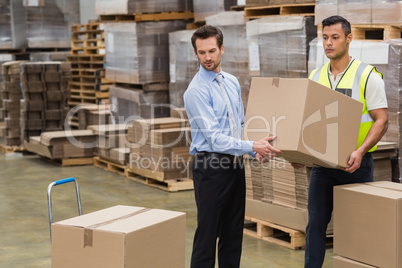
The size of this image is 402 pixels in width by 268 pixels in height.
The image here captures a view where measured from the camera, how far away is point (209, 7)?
9.79m

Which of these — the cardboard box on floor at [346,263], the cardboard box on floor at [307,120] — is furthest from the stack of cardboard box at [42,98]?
the cardboard box on floor at [346,263]

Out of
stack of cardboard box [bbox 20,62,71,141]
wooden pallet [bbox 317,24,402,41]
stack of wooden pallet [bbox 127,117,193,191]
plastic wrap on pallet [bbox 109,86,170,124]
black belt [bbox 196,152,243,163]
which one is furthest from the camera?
stack of cardboard box [bbox 20,62,71,141]

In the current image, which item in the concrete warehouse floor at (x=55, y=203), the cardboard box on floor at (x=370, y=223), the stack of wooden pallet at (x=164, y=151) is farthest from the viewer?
the stack of wooden pallet at (x=164, y=151)

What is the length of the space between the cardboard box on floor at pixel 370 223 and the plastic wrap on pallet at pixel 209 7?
560 centimetres

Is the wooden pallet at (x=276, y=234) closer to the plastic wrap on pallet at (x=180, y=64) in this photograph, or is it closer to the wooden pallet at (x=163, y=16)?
the plastic wrap on pallet at (x=180, y=64)

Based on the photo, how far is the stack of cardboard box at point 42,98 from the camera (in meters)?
12.0

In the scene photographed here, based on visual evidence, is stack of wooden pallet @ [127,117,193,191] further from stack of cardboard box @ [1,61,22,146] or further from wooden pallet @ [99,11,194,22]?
stack of cardboard box @ [1,61,22,146]

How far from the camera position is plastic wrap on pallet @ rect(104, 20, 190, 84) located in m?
10.5

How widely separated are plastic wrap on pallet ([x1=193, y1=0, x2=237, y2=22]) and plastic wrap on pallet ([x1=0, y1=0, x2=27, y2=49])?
19.2ft

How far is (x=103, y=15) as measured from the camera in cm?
1181

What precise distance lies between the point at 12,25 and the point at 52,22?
0.86m

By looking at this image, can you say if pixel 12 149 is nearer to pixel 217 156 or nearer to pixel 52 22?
pixel 52 22

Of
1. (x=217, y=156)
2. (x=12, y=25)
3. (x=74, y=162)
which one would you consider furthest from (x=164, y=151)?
(x=12, y=25)

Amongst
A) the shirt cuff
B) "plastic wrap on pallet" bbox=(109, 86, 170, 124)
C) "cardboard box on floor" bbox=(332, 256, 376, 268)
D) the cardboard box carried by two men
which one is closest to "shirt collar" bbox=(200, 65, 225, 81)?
the cardboard box carried by two men
